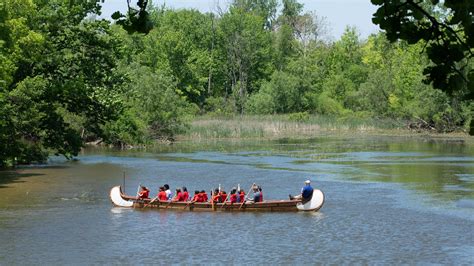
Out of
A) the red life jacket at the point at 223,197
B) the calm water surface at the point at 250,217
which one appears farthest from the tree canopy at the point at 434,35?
the red life jacket at the point at 223,197

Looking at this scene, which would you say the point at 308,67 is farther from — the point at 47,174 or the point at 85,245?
the point at 85,245

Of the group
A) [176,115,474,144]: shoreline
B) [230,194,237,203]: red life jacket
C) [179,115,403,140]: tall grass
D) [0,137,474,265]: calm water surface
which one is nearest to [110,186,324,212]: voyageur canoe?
[230,194,237,203]: red life jacket

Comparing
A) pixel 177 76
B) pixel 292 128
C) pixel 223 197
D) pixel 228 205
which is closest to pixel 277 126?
pixel 292 128

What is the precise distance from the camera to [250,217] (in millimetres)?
27234

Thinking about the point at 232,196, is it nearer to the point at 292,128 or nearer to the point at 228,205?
the point at 228,205

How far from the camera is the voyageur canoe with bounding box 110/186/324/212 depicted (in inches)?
1091

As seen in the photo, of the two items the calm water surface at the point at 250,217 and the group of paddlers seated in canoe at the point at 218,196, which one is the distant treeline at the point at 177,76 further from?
the group of paddlers seated in canoe at the point at 218,196

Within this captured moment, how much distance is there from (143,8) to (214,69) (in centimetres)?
9341

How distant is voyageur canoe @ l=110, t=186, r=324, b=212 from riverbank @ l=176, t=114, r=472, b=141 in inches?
1452

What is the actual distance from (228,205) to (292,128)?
4467 centimetres

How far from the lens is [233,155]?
50.8 metres

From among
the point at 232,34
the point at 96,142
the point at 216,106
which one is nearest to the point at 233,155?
the point at 96,142

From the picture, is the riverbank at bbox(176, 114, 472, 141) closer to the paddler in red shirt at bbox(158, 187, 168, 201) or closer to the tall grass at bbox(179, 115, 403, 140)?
the tall grass at bbox(179, 115, 403, 140)

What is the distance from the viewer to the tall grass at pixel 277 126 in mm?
67688
